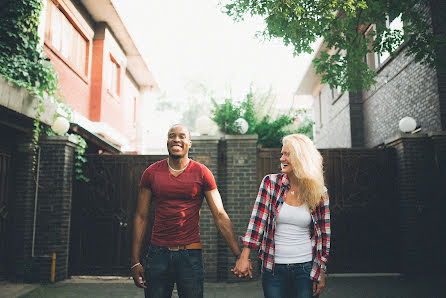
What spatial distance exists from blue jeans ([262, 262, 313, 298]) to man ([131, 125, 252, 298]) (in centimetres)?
40

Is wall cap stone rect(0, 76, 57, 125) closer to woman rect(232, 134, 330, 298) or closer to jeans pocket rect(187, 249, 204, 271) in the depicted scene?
jeans pocket rect(187, 249, 204, 271)

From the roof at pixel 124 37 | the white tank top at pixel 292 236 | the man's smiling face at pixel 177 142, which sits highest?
the roof at pixel 124 37

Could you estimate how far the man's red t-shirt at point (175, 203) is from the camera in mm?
2824

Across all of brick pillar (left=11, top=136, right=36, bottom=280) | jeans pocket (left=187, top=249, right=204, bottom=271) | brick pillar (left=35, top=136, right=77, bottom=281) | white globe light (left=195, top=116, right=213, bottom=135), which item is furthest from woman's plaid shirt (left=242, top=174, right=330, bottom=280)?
brick pillar (left=11, top=136, right=36, bottom=280)

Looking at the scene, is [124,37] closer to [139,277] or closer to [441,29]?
[441,29]

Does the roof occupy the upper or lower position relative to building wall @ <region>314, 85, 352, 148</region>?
upper

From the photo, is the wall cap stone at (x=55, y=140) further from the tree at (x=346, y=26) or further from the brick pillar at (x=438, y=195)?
the brick pillar at (x=438, y=195)

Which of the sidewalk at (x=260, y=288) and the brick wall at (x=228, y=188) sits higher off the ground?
the brick wall at (x=228, y=188)

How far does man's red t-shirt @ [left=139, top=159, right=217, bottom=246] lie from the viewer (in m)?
2.82

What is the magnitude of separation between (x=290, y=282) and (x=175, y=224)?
0.99m

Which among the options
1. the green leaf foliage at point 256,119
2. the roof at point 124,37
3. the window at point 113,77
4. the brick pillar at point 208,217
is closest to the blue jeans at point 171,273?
the brick pillar at point 208,217

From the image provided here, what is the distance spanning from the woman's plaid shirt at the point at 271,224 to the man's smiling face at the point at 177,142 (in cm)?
77

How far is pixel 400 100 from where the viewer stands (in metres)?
9.50

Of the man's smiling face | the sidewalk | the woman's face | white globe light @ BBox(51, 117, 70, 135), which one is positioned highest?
white globe light @ BBox(51, 117, 70, 135)
